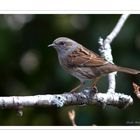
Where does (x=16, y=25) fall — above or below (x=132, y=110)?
above

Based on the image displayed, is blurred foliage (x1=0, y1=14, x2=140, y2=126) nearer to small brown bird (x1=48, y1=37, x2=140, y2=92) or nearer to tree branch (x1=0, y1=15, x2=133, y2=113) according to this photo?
small brown bird (x1=48, y1=37, x2=140, y2=92)

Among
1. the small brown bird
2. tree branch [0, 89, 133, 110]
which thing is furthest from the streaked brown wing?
tree branch [0, 89, 133, 110]

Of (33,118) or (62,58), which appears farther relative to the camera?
(33,118)

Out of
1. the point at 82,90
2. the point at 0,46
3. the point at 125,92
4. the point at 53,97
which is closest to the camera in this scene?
the point at 53,97

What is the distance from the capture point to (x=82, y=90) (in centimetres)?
498

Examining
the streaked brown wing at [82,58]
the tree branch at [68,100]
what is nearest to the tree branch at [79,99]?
the tree branch at [68,100]

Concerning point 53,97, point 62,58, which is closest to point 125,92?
point 62,58

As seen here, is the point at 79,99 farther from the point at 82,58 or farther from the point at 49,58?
the point at 49,58

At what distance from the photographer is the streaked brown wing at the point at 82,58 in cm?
515

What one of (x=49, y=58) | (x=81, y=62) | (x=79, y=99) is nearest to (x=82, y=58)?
(x=81, y=62)

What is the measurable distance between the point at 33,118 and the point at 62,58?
0.72m

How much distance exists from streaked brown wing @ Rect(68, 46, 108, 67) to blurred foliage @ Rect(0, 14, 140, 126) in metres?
0.39

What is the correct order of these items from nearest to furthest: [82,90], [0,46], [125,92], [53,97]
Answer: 1. [53,97]
2. [82,90]
3. [125,92]
4. [0,46]
